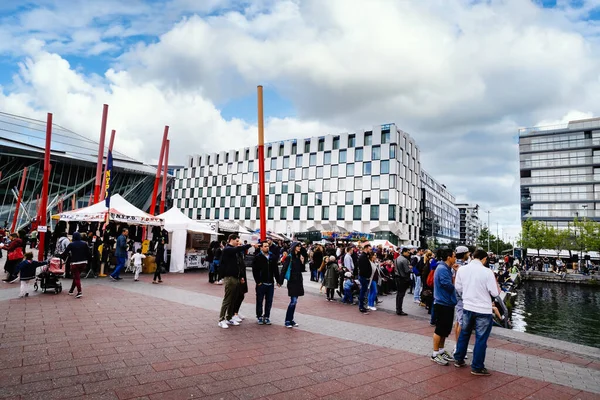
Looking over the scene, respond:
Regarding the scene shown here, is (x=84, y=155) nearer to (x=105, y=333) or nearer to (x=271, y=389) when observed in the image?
(x=105, y=333)

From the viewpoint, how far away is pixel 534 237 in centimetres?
5584

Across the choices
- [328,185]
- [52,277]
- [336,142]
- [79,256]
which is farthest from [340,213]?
[79,256]

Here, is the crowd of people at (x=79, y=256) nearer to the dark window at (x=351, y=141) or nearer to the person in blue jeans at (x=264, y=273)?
the person in blue jeans at (x=264, y=273)

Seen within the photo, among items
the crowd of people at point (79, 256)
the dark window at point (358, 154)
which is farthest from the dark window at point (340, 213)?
the crowd of people at point (79, 256)

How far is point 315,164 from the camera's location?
60.7 meters

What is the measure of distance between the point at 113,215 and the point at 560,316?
72.6 feet

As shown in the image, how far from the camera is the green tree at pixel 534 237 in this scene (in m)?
54.1

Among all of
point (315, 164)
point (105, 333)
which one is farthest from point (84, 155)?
point (105, 333)

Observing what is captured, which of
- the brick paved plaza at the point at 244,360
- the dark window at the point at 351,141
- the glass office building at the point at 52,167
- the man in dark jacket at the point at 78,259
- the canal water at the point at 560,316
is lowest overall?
the canal water at the point at 560,316

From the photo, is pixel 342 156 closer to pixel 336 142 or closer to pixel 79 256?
pixel 336 142

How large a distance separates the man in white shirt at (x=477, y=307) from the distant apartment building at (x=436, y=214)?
212 feet

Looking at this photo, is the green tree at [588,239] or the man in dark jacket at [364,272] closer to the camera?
the man in dark jacket at [364,272]

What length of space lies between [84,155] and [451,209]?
10279cm

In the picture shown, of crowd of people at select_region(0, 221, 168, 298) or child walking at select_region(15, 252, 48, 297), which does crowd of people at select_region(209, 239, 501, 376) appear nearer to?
crowd of people at select_region(0, 221, 168, 298)
